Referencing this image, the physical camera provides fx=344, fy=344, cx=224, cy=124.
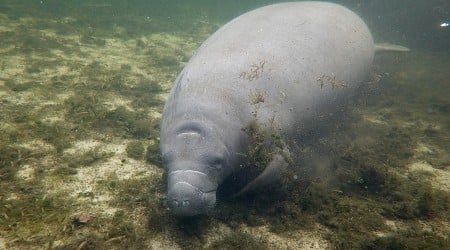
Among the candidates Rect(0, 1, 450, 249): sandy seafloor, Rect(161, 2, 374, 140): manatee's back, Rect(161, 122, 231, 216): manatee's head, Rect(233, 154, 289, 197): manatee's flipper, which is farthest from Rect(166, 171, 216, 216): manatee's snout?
Rect(161, 2, 374, 140): manatee's back

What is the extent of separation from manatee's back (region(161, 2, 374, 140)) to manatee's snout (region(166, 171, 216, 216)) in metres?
1.13

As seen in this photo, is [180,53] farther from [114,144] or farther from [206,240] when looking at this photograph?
[206,240]

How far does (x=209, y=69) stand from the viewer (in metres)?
5.22

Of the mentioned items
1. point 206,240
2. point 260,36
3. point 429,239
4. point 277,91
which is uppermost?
point 260,36

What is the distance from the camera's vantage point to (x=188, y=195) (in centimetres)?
376

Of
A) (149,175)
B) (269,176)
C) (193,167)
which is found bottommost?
(149,175)

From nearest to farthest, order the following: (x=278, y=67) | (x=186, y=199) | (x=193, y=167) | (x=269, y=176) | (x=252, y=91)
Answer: (x=186, y=199) < (x=193, y=167) < (x=269, y=176) < (x=252, y=91) < (x=278, y=67)

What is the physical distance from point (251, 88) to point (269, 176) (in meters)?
1.33

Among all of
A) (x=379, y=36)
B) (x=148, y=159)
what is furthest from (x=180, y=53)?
(x=379, y=36)

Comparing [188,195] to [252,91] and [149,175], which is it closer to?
[149,175]

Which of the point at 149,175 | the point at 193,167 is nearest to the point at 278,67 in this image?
the point at 193,167

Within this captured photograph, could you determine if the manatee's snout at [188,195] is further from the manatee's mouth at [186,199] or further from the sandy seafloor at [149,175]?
the sandy seafloor at [149,175]

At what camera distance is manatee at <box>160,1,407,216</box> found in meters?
4.14

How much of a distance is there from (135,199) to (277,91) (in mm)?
2632
